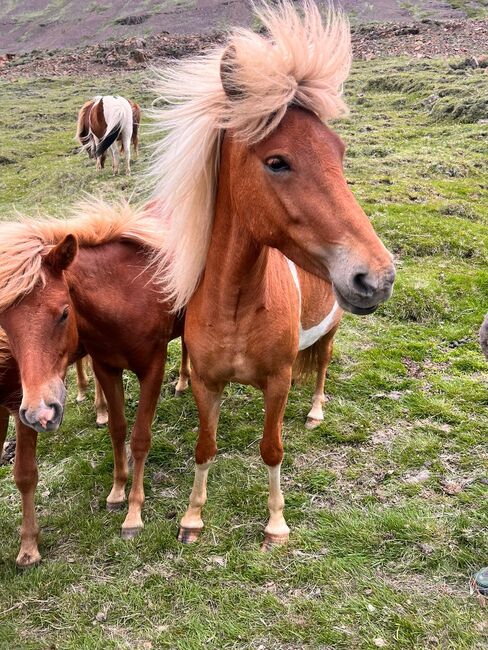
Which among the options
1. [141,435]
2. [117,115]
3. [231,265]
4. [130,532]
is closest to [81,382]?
[141,435]

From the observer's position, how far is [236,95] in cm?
208

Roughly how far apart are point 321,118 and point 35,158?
17.6 metres

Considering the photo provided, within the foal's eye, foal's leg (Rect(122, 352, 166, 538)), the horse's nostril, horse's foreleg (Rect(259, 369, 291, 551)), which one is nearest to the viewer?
the horse's nostril

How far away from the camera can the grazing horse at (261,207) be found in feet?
6.27

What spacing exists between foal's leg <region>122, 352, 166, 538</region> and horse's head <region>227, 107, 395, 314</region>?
1440 millimetres

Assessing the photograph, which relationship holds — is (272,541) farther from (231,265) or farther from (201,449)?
(231,265)

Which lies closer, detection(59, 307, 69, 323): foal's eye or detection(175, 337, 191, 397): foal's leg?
detection(59, 307, 69, 323): foal's eye

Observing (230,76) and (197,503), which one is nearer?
(230,76)

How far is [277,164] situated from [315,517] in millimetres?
2357

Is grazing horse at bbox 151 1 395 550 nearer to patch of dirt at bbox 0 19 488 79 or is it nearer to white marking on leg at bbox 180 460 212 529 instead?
white marking on leg at bbox 180 460 212 529

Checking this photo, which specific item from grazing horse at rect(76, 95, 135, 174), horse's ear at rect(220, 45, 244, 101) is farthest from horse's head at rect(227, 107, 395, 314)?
grazing horse at rect(76, 95, 135, 174)

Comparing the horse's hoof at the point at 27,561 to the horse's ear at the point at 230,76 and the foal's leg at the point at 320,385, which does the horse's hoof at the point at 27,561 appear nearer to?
the foal's leg at the point at 320,385

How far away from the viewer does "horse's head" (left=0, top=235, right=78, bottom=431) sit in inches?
90.5

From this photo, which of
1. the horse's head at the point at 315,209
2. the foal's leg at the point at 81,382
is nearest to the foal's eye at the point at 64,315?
the horse's head at the point at 315,209
